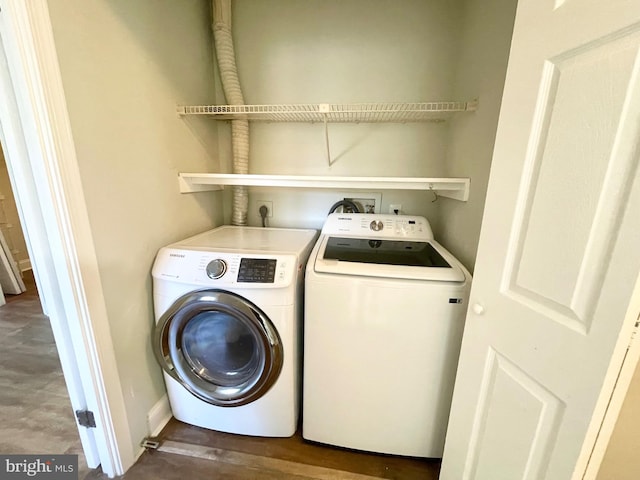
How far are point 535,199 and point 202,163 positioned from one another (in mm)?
1737

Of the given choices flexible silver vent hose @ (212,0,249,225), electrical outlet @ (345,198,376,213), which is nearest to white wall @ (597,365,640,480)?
electrical outlet @ (345,198,376,213)

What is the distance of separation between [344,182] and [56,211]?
1170mm

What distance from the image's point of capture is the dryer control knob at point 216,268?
1178 millimetres

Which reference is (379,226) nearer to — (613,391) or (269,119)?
(269,119)

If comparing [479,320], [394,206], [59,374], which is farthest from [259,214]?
[59,374]

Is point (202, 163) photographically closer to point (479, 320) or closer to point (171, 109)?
point (171, 109)

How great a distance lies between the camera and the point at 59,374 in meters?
1.81

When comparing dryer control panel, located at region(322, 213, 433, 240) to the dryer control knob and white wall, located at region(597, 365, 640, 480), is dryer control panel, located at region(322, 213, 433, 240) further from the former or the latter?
white wall, located at region(597, 365, 640, 480)

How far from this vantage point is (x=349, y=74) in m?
1.74

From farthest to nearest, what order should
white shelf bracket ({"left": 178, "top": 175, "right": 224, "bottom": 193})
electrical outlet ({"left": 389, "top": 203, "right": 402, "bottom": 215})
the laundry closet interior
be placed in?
electrical outlet ({"left": 389, "top": 203, "right": 402, "bottom": 215}) < white shelf bracket ({"left": 178, "top": 175, "right": 224, "bottom": 193}) < the laundry closet interior

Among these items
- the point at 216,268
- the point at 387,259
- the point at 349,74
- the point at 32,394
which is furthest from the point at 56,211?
the point at 349,74

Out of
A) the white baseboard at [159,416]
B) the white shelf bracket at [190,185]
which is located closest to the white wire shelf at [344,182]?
the white shelf bracket at [190,185]

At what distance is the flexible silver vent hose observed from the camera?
1596 millimetres

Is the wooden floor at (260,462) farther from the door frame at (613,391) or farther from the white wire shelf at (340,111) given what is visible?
the white wire shelf at (340,111)
